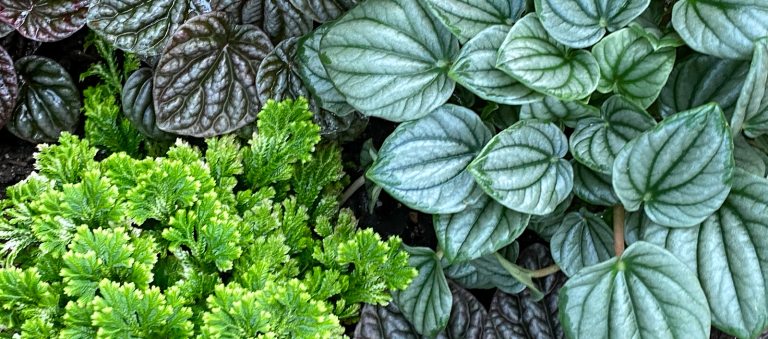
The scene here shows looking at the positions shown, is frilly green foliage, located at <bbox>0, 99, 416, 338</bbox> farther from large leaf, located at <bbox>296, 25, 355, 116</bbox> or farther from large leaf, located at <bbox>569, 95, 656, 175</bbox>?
large leaf, located at <bbox>569, 95, 656, 175</bbox>

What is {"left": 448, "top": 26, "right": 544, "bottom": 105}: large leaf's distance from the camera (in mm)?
1153

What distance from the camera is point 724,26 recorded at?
1.11 meters

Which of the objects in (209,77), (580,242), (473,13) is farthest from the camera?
(209,77)

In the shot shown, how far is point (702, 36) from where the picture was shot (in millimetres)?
1118

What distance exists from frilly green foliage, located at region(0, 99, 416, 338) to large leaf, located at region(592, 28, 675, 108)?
0.45m

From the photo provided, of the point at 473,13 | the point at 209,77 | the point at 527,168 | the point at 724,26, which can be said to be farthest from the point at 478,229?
the point at 209,77

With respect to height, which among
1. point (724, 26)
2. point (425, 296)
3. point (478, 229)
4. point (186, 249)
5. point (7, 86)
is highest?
point (7, 86)

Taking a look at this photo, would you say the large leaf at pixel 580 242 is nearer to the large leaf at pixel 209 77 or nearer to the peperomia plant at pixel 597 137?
the peperomia plant at pixel 597 137

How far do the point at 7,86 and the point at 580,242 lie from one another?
45.0 inches

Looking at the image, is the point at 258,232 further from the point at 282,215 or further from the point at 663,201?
the point at 663,201

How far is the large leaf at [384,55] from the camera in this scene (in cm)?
124

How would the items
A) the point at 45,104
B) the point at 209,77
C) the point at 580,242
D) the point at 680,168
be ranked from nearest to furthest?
the point at 680,168, the point at 580,242, the point at 209,77, the point at 45,104

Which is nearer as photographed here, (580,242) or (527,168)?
(527,168)

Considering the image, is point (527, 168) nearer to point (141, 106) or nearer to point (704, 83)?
point (704, 83)
